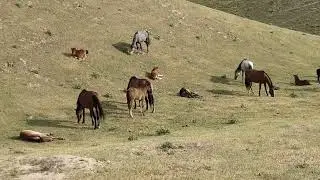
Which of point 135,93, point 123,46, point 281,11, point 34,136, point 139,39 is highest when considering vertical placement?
point 281,11

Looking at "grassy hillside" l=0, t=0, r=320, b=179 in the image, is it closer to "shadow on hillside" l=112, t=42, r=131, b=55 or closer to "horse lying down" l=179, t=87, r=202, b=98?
"shadow on hillside" l=112, t=42, r=131, b=55

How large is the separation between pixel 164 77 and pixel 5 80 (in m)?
11.2

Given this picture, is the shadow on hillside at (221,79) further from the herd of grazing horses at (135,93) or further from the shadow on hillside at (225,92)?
the shadow on hillside at (225,92)

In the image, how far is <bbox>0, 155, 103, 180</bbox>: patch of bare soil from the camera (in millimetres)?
18312

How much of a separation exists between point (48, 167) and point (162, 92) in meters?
16.9

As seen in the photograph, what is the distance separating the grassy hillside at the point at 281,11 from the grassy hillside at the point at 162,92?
16.0 metres

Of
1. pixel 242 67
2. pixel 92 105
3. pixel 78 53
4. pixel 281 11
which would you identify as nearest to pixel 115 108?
pixel 92 105

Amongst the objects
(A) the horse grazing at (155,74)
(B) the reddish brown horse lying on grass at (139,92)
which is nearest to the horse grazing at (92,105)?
(B) the reddish brown horse lying on grass at (139,92)

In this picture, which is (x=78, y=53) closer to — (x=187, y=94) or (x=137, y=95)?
(x=187, y=94)

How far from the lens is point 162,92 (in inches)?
1379

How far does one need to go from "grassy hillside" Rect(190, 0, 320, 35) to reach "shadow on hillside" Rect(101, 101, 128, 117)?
147ft

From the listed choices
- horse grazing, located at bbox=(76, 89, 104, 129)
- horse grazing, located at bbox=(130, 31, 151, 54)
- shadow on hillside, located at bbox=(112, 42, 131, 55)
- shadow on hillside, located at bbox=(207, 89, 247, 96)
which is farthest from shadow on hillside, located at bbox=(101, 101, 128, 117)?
horse grazing, located at bbox=(130, 31, 151, 54)

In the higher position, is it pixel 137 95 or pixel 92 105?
pixel 137 95

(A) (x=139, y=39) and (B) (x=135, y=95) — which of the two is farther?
(A) (x=139, y=39)
